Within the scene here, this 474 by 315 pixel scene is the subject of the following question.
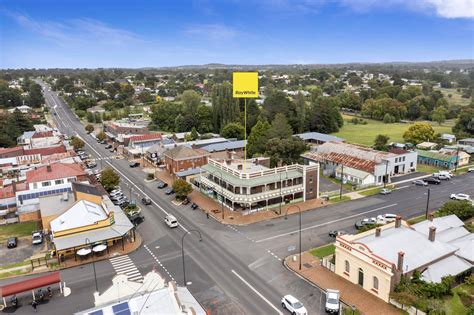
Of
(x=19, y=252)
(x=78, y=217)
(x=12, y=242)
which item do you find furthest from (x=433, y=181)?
(x=12, y=242)

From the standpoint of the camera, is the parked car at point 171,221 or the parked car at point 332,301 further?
the parked car at point 171,221

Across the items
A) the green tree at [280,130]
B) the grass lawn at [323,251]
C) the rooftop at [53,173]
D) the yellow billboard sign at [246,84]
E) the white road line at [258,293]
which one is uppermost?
the yellow billboard sign at [246,84]

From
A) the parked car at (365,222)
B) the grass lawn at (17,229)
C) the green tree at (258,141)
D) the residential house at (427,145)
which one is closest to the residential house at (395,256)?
the parked car at (365,222)

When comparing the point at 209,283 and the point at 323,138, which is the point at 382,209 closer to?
the point at 209,283

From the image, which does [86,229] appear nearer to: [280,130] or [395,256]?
[395,256]

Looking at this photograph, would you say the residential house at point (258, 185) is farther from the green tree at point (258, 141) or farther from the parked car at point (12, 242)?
the parked car at point (12, 242)

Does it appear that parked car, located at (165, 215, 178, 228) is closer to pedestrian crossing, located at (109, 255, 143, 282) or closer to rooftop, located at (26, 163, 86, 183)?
pedestrian crossing, located at (109, 255, 143, 282)
